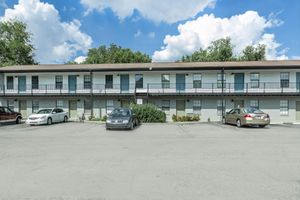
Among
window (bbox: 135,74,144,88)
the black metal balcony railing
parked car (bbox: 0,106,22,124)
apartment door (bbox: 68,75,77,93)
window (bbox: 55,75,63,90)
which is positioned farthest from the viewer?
window (bbox: 55,75,63,90)

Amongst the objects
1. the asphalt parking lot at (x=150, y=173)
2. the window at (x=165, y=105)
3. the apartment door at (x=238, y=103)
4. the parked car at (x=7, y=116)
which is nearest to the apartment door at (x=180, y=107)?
→ the window at (x=165, y=105)

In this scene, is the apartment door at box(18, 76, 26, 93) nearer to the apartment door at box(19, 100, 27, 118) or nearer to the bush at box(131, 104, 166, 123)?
the apartment door at box(19, 100, 27, 118)

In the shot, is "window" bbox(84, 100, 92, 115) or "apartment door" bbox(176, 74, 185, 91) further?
"window" bbox(84, 100, 92, 115)

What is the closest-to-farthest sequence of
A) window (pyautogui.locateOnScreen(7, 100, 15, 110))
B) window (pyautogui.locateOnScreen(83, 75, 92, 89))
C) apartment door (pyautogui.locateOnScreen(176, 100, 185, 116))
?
apartment door (pyautogui.locateOnScreen(176, 100, 185, 116)) → window (pyautogui.locateOnScreen(83, 75, 92, 89)) → window (pyautogui.locateOnScreen(7, 100, 15, 110))

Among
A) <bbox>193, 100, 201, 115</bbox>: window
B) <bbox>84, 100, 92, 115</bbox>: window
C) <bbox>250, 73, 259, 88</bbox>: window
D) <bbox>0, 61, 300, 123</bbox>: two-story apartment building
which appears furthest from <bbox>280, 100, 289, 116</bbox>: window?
<bbox>84, 100, 92, 115</bbox>: window

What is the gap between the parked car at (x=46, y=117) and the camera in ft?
70.4

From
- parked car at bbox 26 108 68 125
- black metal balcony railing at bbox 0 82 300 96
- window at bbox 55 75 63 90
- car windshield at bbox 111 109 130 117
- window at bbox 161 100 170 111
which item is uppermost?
window at bbox 55 75 63 90

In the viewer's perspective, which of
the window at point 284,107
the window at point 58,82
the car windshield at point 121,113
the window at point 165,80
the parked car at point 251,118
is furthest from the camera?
the window at point 58,82

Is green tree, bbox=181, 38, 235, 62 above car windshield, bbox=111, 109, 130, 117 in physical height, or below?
above

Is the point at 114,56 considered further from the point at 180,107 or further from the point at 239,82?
the point at 239,82

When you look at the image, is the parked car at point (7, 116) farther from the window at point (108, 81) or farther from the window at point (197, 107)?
the window at point (197, 107)

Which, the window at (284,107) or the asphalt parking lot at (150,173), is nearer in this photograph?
the asphalt parking lot at (150,173)

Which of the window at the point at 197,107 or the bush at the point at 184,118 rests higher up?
the window at the point at 197,107

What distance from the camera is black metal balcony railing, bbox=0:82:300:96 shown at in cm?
2711
